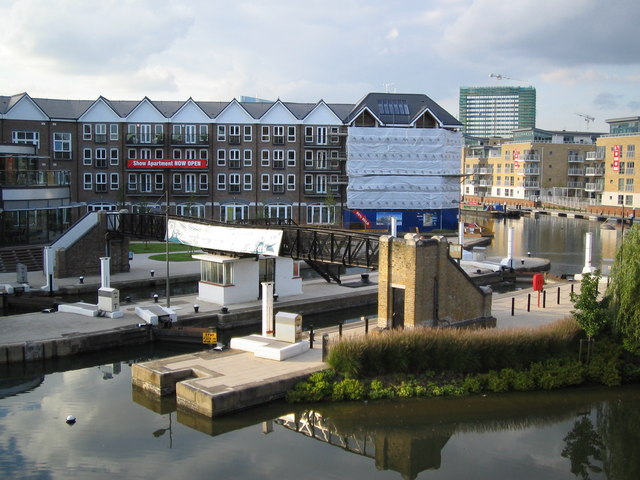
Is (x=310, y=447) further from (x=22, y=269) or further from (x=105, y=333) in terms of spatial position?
(x=22, y=269)

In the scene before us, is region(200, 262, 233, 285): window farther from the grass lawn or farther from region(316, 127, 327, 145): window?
region(316, 127, 327, 145): window

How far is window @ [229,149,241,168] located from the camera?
6631cm

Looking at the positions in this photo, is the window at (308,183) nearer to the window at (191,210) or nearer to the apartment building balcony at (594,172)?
the window at (191,210)

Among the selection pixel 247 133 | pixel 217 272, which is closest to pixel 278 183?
pixel 247 133

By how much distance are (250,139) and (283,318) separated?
44358 millimetres

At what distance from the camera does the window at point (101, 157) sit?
210 feet

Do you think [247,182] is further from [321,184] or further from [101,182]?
[101,182]

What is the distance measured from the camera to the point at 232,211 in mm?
66438

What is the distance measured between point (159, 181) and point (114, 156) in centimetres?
468

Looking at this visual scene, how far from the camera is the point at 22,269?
37125 millimetres

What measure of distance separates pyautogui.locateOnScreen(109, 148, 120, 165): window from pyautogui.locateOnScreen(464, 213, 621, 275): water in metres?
34.6

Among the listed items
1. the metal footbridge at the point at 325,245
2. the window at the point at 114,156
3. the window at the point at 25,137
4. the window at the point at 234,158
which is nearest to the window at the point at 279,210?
the window at the point at 234,158

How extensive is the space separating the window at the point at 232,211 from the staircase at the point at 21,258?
23624 mm

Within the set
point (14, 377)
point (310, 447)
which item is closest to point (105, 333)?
point (14, 377)
